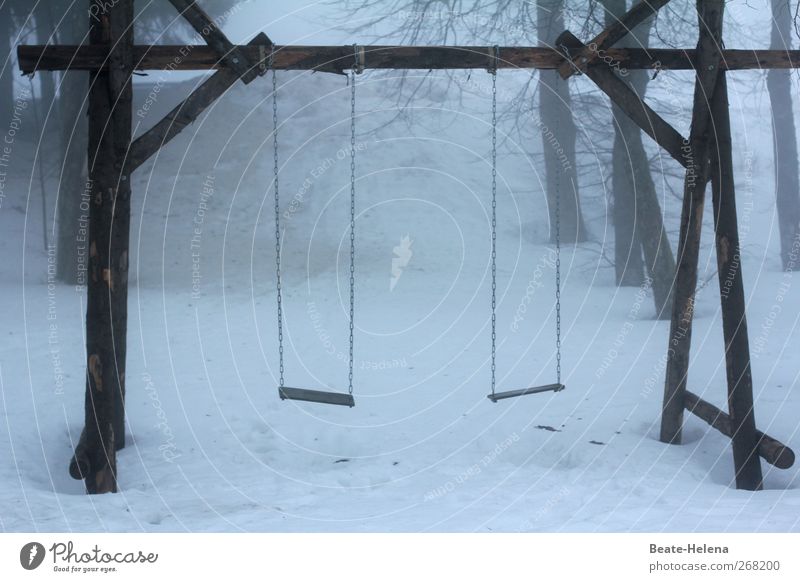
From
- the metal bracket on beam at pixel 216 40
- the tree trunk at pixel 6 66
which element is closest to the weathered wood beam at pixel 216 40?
the metal bracket on beam at pixel 216 40

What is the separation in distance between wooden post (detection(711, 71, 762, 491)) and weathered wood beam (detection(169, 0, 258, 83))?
3197 mm

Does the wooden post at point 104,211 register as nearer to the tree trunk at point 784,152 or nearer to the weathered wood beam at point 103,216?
the weathered wood beam at point 103,216

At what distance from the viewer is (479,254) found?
47.0 feet

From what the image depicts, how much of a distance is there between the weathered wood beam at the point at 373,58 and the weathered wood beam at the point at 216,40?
4 centimetres

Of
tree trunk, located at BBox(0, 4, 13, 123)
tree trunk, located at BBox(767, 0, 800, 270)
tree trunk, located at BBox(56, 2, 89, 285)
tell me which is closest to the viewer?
tree trunk, located at BBox(56, 2, 89, 285)

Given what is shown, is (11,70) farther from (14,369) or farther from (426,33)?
(14,369)

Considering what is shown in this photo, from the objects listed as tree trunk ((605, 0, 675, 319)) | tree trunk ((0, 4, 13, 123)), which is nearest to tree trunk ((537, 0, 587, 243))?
tree trunk ((605, 0, 675, 319))

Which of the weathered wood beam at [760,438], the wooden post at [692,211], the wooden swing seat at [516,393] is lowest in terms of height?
the weathered wood beam at [760,438]

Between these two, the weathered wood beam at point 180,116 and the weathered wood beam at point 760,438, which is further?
the weathered wood beam at point 180,116

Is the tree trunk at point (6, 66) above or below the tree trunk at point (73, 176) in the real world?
above

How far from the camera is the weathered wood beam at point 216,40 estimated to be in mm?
5801

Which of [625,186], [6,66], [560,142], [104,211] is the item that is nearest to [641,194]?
[625,186]

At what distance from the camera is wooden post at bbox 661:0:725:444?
606cm

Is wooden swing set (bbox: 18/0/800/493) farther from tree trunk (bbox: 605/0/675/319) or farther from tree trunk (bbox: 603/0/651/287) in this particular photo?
tree trunk (bbox: 603/0/651/287)
